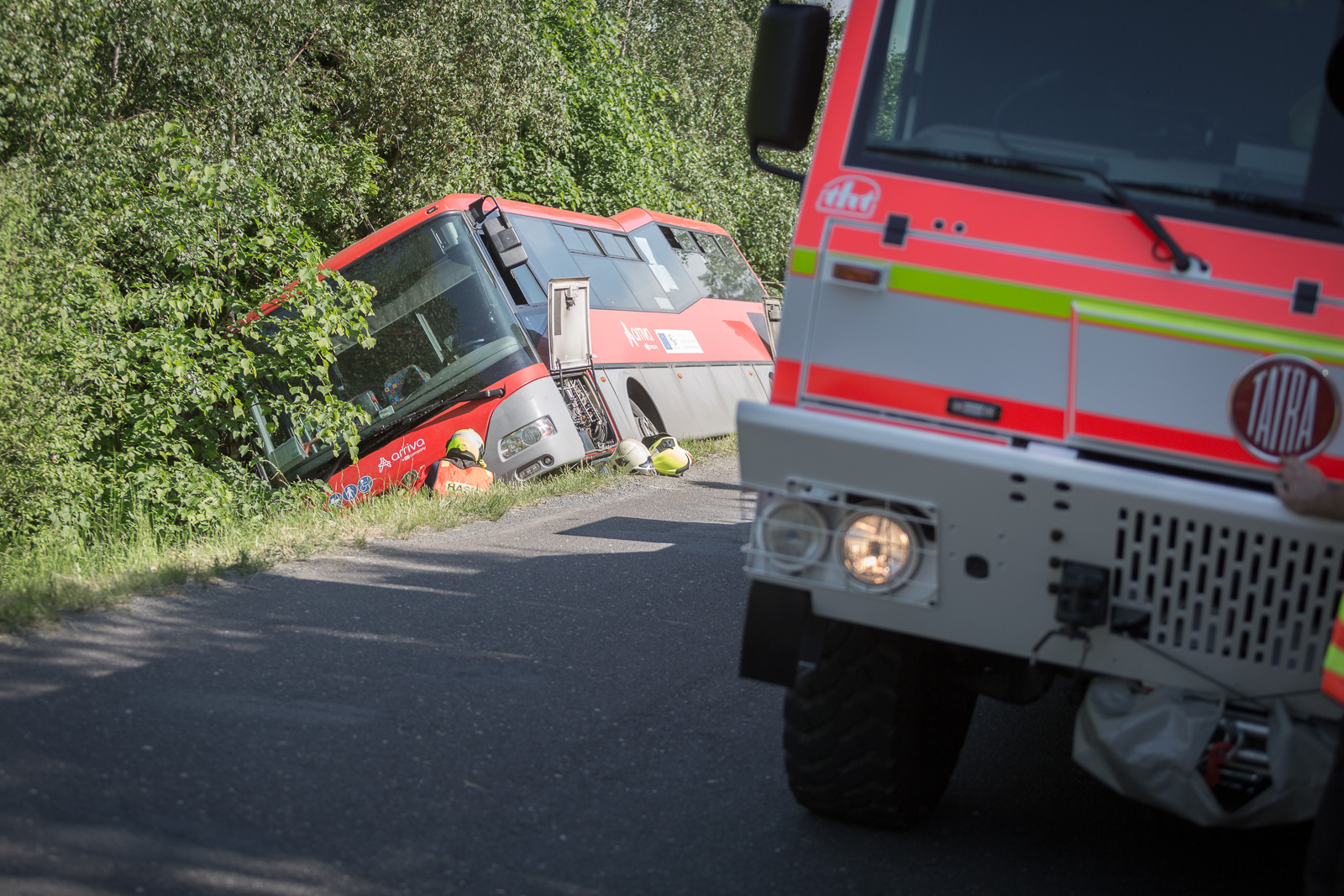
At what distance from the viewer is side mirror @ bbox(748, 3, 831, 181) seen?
3.38 meters

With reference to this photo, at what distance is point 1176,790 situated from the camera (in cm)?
282

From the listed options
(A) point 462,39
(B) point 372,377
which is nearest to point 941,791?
(B) point 372,377

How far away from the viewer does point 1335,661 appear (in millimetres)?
2512

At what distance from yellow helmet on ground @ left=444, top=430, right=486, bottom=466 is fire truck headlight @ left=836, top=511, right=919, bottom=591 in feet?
25.2

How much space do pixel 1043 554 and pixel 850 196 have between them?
1.03 meters

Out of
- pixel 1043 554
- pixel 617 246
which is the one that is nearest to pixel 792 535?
pixel 1043 554

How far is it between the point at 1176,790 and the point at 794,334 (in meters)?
1.42

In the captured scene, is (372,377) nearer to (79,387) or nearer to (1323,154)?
(79,387)

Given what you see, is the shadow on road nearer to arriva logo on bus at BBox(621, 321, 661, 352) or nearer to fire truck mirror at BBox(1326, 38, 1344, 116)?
fire truck mirror at BBox(1326, 38, 1344, 116)

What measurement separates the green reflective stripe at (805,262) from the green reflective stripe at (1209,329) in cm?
64

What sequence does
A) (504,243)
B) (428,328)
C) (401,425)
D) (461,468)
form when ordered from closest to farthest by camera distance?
(461,468)
(401,425)
(428,328)
(504,243)

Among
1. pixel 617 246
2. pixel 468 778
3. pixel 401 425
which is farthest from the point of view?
pixel 617 246

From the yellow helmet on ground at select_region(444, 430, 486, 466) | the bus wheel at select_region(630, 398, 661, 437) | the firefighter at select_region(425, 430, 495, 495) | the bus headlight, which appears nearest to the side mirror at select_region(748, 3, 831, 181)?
the firefighter at select_region(425, 430, 495, 495)

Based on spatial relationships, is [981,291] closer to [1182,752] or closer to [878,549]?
[878,549]
